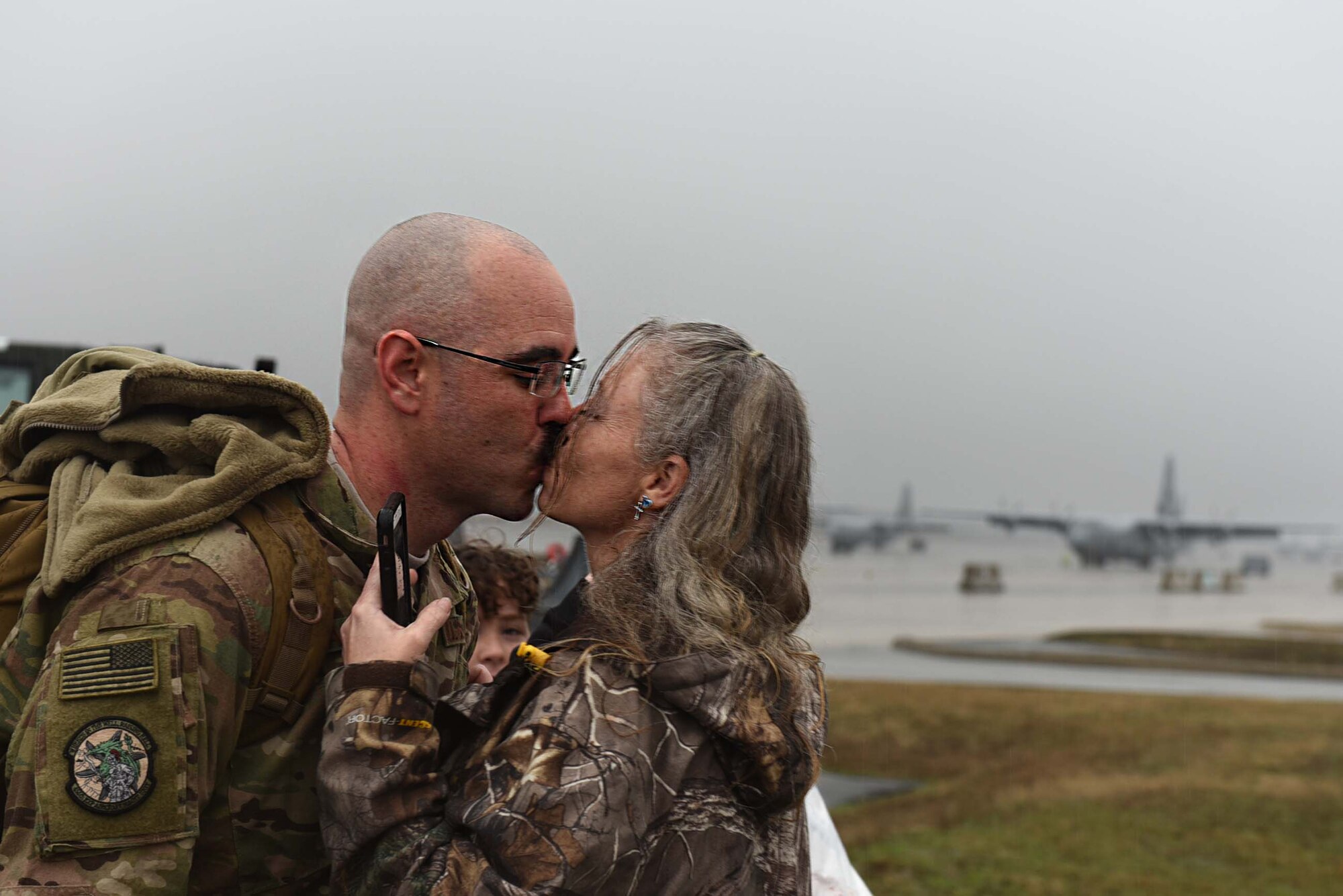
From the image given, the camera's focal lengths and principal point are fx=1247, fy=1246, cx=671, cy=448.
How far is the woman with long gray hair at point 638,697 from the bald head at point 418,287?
0.38 meters

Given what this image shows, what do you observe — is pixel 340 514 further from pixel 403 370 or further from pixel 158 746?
pixel 158 746

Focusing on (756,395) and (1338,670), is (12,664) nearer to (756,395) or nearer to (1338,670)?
(756,395)

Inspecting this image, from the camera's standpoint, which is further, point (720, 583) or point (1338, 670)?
point (1338, 670)

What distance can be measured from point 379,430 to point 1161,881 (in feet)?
33.2

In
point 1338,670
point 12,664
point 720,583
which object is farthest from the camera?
point 1338,670

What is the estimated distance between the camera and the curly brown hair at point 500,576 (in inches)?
201

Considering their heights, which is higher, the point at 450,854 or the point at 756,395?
the point at 756,395

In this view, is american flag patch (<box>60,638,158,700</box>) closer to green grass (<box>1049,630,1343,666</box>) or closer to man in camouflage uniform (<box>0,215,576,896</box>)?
man in camouflage uniform (<box>0,215,576,896</box>)

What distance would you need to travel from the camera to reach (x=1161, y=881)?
35.8 feet

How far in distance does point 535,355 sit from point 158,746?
1197mm

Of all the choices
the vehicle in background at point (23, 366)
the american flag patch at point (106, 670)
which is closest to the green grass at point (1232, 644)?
the vehicle in background at point (23, 366)

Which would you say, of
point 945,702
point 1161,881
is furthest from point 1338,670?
point 1161,881

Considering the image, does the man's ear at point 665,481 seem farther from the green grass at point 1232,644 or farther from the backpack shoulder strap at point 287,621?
the green grass at point 1232,644

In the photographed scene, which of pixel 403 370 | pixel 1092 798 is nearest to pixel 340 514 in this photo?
pixel 403 370
